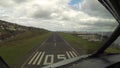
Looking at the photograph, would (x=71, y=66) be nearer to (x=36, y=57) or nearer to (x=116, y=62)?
(x=116, y=62)

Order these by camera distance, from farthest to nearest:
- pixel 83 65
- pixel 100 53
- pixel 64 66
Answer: pixel 100 53, pixel 83 65, pixel 64 66

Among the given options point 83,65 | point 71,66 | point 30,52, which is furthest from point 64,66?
point 30,52

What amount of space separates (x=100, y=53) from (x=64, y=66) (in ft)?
4.76

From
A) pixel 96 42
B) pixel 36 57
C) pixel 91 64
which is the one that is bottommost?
pixel 36 57

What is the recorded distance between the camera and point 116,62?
345cm

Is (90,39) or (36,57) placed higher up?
(90,39)

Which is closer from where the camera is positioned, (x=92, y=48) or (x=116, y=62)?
(x=116, y=62)

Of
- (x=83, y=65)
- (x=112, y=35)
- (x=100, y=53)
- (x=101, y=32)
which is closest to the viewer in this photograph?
(x=83, y=65)

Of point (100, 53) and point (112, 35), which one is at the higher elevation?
point (112, 35)

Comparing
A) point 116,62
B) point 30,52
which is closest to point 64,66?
point 116,62

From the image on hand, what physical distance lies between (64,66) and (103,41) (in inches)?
60.9

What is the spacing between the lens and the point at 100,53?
4.14 meters

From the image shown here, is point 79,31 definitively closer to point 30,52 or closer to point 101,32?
point 101,32

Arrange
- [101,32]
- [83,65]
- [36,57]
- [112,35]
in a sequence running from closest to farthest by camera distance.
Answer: [83,65]
[112,35]
[101,32]
[36,57]
